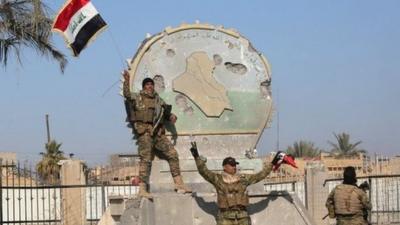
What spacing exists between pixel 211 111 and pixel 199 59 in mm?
837

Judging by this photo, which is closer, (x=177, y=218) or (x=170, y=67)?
(x=177, y=218)

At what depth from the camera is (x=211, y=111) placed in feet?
39.5

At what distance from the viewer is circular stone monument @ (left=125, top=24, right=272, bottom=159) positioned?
39.0 feet

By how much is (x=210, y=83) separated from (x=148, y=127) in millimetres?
1836

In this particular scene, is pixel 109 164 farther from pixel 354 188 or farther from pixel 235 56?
pixel 354 188

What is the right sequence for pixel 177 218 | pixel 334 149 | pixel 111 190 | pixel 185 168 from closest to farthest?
pixel 177 218 → pixel 185 168 → pixel 111 190 → pixel 334 149

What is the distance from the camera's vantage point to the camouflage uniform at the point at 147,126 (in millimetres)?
10609

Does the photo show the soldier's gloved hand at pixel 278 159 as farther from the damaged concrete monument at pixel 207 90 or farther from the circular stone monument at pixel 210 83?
the circular stone monument at pixel 210 83

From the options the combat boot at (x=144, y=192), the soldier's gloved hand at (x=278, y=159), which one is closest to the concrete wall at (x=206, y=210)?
the combat boot at (x=144, y=192)

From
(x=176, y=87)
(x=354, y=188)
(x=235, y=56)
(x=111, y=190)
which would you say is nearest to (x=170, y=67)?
(x=176, y=87)

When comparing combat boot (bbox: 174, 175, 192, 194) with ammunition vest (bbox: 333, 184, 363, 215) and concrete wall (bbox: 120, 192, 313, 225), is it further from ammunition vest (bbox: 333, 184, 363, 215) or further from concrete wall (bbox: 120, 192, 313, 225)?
ammunition vest (bbox: 333, 184, 363, 215)

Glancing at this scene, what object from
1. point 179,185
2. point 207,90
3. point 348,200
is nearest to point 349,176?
point 348,200

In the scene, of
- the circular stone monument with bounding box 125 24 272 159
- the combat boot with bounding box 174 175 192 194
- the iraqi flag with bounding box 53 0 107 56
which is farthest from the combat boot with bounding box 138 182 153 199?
the iraqi flag with bounding box 53 0 107 56

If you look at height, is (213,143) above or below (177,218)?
above
